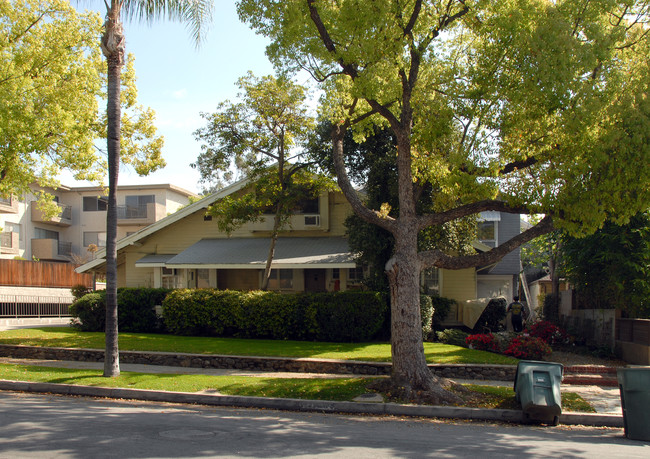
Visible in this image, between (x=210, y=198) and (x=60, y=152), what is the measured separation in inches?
236

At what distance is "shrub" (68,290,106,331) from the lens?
66.2ft

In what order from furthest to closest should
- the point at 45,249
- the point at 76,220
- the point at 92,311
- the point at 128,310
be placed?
the point at 76,220 < the point at 45,249 < the point at 128,310 < the point at 92,311

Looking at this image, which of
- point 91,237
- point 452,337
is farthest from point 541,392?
point 91,237

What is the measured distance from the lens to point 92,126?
19547mm

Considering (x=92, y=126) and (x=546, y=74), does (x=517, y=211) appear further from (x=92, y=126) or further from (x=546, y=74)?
(x=92, y=126)

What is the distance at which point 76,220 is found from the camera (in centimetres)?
4331

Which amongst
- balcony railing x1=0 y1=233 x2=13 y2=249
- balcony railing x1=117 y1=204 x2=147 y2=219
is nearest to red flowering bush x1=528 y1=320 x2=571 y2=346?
balcony railing x1=117 y1=204 x2=147 y2=219

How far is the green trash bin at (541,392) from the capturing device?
950cm

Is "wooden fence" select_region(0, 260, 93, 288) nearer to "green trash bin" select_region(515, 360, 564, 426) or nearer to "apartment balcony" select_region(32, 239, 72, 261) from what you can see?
"apartment balcony" select_region(32, 239, 72, 261)

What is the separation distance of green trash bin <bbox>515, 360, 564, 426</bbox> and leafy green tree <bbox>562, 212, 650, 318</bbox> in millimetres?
7061

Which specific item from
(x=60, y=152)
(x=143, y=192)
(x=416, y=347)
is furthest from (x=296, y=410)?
(x=143, y=192)

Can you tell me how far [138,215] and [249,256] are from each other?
2203cm

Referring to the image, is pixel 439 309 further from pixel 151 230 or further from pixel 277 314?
pixel 151 230

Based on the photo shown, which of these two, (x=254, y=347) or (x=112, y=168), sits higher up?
(x=112, y=168)
